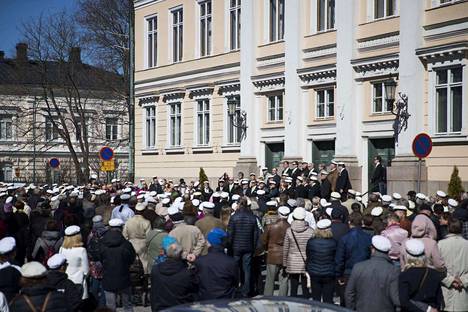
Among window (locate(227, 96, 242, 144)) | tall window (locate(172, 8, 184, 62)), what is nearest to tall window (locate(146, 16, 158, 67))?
tall window (locate(172, 8, 184, 62))

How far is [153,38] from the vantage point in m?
46.3

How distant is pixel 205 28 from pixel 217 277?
30.6 meters

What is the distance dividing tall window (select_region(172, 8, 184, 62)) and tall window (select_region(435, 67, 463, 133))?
716 inches

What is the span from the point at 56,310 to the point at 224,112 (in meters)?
31.0

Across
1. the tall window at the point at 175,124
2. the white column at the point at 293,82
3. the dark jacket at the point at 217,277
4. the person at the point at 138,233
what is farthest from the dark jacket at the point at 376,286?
the tall window at the point at 175,124

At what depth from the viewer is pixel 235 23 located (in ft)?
129

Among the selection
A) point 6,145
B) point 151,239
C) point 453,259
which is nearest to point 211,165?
point 151,239

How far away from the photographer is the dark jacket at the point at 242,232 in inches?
657

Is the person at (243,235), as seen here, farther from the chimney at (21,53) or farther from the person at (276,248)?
the chimney at (21,53)

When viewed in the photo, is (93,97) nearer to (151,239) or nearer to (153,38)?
(153,38)

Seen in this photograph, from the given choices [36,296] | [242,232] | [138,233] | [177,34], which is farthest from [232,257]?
[177,34]

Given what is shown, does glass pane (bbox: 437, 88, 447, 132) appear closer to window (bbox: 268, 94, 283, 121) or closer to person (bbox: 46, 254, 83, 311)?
window (bbox: 268, 94, 283, 121)

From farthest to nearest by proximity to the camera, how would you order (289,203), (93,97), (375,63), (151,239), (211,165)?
(93,97) → (211,165) → (375,63) → (289,203) → (151,239)

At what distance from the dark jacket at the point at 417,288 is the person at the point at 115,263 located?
4908 millimetres
